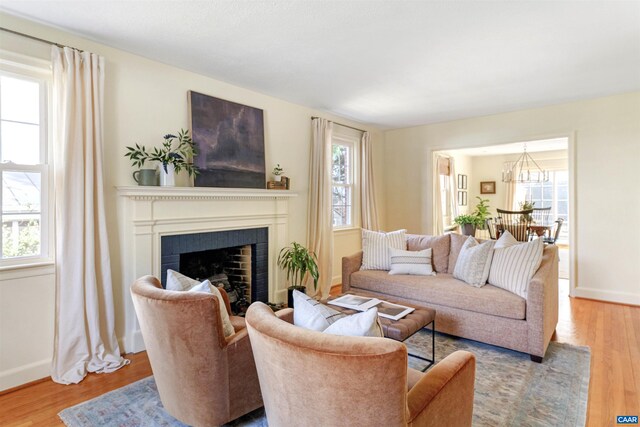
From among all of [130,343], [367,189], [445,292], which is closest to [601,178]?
[445,292]

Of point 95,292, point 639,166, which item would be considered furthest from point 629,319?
point 95,292

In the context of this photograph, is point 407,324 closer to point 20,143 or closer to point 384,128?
point 20,143

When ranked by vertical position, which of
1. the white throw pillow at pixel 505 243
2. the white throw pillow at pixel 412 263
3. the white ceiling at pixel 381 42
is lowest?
the white throw pillow at pixel 412 263

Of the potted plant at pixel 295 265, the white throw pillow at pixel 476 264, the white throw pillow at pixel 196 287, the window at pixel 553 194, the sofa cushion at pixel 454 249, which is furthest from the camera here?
the window at pixel 553 194

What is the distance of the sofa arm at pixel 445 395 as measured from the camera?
4.02 ft

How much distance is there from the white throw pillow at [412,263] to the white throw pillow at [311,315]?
2.29m

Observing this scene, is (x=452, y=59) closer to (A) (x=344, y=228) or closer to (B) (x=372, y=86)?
(B) (x=372, y=86)

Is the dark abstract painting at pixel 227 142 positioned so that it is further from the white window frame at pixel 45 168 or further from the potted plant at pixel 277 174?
the white window frame at pixel 45 168

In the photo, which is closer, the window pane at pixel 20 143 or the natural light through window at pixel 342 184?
the window pane at pixel 20 143

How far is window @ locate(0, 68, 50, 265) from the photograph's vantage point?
7.84 ft

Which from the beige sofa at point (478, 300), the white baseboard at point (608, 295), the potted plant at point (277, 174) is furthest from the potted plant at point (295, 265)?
the white baseboard at point (608, 295)

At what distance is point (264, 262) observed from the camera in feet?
13.0

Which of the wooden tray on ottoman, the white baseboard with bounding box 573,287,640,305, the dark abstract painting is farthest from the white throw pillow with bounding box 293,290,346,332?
the white baseboard with bounding box 573,287,640,305

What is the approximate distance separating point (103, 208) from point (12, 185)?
57 cm
